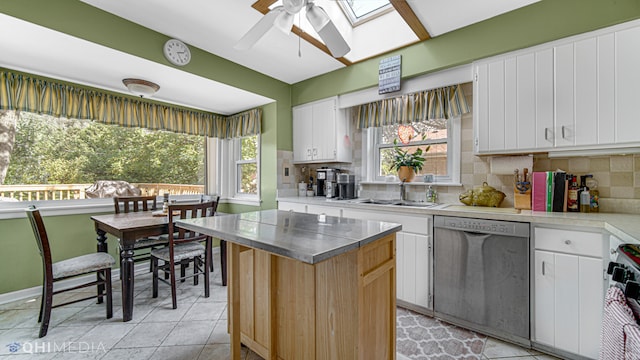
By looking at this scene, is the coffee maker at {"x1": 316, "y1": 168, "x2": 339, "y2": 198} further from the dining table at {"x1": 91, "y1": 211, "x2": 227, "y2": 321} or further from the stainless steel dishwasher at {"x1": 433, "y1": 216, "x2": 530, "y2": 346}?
the dining table at {"x1": 91, "y1": 211, "x2": 227, "y2": 321}

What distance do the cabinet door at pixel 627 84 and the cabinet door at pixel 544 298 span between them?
0.94 metres

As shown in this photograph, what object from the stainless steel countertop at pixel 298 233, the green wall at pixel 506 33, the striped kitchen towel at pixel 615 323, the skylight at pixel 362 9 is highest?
the skylight at pixel 362 9

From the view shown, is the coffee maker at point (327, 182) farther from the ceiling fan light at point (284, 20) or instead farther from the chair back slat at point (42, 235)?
the chair back slat at point (42, 235)

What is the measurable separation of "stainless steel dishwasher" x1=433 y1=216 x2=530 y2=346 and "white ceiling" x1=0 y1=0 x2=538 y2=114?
5.58 feet

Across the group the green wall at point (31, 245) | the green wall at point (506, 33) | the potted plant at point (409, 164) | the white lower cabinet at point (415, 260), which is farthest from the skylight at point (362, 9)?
the green wall at point (31, 245)

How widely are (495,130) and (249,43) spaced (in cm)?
209

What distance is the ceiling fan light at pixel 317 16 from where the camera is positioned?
1663mm

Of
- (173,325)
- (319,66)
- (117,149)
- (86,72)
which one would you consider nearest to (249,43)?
(319,66)

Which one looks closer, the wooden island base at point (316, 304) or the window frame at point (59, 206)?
the wooden island base at point (316, 304)

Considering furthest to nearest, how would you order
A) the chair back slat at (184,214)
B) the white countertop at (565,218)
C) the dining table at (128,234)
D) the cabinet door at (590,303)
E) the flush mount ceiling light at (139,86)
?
the flush mount ceiling light at (139,86)
the chair back slat at (184,214)
the dining table at (128,234)
the cabinet door at (590,303)
the white countertop at (565,218)

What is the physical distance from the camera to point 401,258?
A: 7.77ft

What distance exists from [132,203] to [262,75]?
2218 mm

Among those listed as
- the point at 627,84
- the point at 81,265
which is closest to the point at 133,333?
the point at 81,265

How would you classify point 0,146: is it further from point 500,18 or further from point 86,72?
point 500,18
